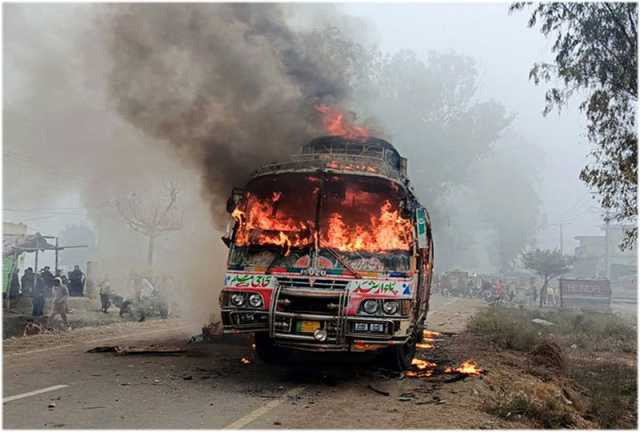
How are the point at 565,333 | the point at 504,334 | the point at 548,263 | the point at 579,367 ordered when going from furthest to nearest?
1. the point at 548,263
2. the point at 565,333
3. the point at 504,334
4. the point at 579,367

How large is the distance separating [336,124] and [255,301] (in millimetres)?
5953

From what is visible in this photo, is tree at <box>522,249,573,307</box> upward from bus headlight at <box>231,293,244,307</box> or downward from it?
upward

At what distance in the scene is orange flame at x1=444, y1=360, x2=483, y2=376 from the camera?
27.8ft

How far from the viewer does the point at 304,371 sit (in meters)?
8.54

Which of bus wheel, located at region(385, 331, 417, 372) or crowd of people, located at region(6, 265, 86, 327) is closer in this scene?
bus wheel, located at region(385, 331, 417, 372)

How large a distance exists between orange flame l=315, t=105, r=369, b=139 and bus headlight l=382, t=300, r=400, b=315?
5.57 m

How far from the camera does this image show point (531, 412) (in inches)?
252

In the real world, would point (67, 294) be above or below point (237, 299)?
below

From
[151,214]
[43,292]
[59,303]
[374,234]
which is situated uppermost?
[151,214]

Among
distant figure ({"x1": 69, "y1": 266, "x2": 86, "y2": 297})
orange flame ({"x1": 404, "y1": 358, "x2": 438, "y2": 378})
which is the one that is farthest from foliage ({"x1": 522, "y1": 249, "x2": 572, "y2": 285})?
orange flame ({"x1": 404, "y1": 358, "x2": 438, "y2": 378})

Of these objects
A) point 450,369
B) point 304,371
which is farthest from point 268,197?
point 450,369

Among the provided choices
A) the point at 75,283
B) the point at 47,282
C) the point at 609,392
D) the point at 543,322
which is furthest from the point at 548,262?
the point at 47,282

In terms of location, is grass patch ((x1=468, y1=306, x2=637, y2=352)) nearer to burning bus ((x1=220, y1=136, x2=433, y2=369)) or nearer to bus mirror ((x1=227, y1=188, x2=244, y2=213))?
burning bus ((x1=220, y1=136, x2=433, y2=369))

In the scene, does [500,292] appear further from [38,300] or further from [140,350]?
[140,350]
